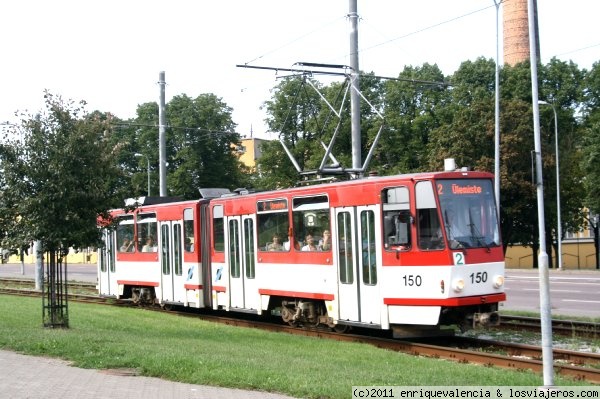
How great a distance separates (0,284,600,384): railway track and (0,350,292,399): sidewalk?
197 inches

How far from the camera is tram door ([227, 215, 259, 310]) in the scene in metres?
19.0

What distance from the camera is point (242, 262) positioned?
63.7 feet

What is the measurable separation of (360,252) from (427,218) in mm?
1685

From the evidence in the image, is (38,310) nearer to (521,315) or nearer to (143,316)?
(143,316)

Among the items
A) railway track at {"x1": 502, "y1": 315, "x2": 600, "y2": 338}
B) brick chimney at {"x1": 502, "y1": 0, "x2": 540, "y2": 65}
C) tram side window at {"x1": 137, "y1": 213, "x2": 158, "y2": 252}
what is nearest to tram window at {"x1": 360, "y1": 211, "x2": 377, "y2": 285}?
railway track at {"x1": 502, "y1": 315, "x2": 600, "y2": 338}

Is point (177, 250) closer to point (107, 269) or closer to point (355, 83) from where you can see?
point (107, 269)

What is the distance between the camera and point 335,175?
19.3 metres

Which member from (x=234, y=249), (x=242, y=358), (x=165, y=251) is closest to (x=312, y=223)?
(x=234, y=249)

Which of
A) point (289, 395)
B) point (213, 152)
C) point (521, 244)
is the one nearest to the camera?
point (289, 395)

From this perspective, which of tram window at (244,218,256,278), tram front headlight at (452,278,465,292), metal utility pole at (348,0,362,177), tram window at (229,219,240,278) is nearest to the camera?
tram front headlight at (452,278,465,292)

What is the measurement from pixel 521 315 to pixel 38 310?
1282cm

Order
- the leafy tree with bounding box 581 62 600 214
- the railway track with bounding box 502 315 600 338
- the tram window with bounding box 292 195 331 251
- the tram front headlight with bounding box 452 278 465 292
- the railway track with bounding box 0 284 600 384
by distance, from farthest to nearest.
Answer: the leafy tree with bounding box 581 62 600 214 → the tram window with bounding box 292 195 331 251 → the railway track with bounding box 502 315 600 338 → the tram front headlight with bounding box 452 278 465 292 → the railway track with bounding box 0 284 600 384

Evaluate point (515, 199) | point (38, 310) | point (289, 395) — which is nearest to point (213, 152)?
point (515, 199)

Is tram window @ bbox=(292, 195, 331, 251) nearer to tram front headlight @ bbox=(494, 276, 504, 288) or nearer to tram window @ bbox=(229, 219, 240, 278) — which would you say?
tram window @ bbox=(229, 219, 240, 278)
